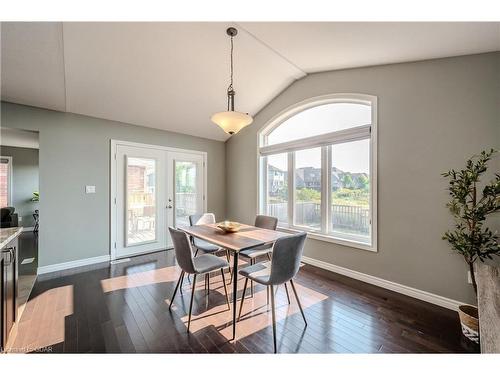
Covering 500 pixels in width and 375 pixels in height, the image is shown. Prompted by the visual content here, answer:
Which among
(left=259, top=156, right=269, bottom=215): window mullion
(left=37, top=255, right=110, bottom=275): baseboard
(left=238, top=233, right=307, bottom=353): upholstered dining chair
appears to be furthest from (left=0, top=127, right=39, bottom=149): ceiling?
(left=238, top=233, right=307, bottom=353): upholstered dining chair

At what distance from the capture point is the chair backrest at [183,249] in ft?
6.08

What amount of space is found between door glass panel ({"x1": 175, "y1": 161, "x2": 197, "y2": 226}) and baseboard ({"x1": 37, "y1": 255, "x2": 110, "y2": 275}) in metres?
1.36

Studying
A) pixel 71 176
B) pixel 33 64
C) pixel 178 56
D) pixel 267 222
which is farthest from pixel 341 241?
pixel 33 64

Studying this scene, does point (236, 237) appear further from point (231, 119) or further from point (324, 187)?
point (324, 187)

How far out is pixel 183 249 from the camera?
190 cm

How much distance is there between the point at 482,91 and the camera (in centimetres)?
205

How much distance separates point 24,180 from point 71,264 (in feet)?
14.8

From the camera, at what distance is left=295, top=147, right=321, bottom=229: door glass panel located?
11.4ft

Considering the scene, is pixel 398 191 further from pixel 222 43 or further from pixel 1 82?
pixel 1 82

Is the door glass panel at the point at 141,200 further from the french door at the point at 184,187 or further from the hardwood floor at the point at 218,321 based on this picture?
the hardwood floor at the point at 218,321

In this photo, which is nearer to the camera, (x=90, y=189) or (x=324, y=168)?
(x=324, y=168)

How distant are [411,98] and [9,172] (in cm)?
865
